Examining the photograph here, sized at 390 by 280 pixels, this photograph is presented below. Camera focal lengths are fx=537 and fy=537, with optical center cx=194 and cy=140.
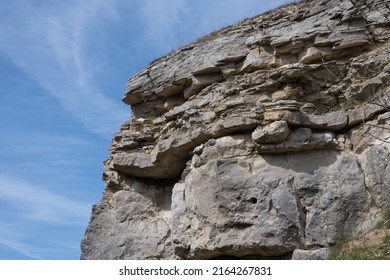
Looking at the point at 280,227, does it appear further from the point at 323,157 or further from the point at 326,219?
the point at 323,157

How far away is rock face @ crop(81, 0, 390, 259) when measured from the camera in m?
13.0

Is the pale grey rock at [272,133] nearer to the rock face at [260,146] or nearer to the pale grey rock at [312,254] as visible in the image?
the rock face at [260,146]

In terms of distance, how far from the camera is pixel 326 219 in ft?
42.1

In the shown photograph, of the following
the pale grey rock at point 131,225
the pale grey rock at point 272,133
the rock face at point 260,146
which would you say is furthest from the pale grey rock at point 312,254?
the pale grey rock at point 131,225

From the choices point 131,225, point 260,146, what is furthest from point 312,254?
point 131,225

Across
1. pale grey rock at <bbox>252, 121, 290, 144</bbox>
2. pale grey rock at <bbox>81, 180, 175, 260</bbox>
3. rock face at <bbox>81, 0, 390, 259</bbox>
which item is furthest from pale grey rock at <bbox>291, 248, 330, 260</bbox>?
pale grey rock at <bbox>81, 180, 175, 260</bbox>

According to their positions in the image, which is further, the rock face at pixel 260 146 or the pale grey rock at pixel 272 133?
the pale grey rock at pixel 272 133

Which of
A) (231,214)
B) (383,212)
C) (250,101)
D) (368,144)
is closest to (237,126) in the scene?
(250,101)

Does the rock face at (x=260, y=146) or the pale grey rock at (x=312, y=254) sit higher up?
the rock face at (x=260, y=146)

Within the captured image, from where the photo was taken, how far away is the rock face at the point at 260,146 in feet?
42.8

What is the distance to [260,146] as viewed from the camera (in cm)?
1391

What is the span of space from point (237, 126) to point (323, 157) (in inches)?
93.3

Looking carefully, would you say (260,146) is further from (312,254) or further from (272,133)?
(312,254)

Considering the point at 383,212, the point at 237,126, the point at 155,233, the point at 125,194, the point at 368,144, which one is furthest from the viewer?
the point at 125,194
